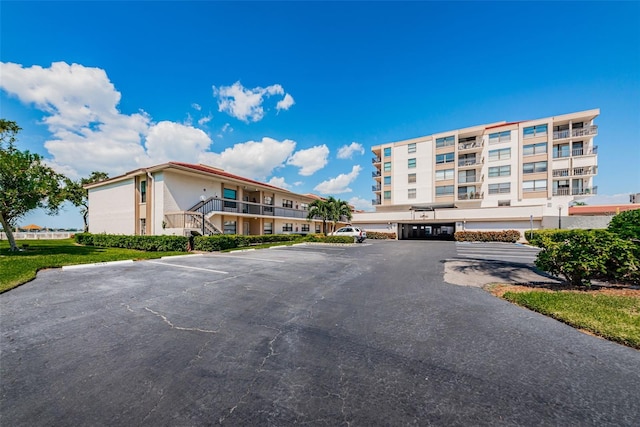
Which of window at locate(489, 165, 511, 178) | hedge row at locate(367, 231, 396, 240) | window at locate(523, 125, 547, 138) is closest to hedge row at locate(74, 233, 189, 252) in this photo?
hedge row at locate(367, 231, 396, 240)

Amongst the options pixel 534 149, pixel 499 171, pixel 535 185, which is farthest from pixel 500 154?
pixel 535 185

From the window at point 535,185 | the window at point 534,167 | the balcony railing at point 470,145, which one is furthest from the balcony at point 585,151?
the balcony railing at point 470,145

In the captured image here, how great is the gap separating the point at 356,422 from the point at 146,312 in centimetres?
506

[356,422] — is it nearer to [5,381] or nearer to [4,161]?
[5,381]

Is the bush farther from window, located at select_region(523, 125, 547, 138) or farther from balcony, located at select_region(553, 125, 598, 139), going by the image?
balcony, located at select_region(553, 125, 598, 139)

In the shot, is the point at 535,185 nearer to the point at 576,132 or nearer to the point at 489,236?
the point at 576,132

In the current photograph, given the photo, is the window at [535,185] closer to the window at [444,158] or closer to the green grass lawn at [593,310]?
the window at [444,158]

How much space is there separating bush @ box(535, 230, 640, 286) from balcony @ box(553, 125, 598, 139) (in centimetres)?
3980

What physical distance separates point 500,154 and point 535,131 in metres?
5.12

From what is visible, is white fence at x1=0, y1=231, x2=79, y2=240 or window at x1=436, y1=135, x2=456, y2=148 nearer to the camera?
white fence at x1=0, y1=231, x2=79, y2=240

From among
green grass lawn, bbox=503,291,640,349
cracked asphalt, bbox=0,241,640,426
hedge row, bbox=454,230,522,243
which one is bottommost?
hedge row, bbox=454,230,522,243

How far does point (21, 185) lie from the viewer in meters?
13.7

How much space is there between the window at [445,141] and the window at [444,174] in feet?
13.8

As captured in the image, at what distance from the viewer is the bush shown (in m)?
6.73
